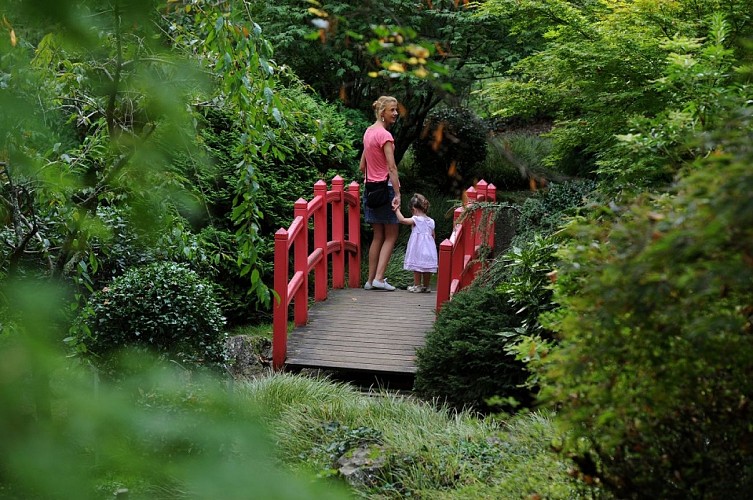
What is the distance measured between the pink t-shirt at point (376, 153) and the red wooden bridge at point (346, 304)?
478 millimetres

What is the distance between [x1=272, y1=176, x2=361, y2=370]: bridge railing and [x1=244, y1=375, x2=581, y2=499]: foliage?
0.84 metres

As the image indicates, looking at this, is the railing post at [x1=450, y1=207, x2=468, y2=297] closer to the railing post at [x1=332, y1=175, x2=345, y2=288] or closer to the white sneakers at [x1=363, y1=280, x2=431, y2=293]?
the white sneakers at [x1=363, y1=280, x2=431, y2=293]

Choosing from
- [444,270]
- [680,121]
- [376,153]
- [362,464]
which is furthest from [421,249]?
[680,121]

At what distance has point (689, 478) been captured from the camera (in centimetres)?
259

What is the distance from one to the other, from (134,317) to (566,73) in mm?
4538

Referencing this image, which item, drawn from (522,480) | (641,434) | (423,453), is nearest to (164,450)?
(641,434)

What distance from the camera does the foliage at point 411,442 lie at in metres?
4.35

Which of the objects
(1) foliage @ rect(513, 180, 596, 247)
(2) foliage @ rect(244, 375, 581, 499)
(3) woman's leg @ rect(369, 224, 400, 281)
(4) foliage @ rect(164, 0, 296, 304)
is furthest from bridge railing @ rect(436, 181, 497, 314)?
(4) foliage @ rect(164, 0, 296, 304)

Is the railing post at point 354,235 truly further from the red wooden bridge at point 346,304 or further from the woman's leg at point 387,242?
the woman's leg at point 387,242

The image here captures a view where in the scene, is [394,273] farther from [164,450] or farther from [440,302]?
[164,450]

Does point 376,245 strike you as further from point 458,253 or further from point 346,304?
point 458,253

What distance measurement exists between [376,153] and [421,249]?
1.21 metres

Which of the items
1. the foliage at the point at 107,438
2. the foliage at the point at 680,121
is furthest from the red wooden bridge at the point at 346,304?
the foliage at the point at 107,438

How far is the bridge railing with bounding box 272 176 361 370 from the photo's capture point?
7.01 meters
